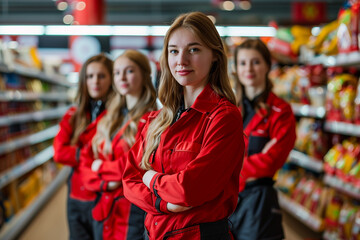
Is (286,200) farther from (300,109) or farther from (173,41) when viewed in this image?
(173,41)

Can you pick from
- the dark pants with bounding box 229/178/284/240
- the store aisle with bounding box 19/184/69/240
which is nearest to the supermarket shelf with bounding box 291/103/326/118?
the dark pants with bounding box 229/178/284/240

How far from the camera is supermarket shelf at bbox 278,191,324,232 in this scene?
12.4 ft

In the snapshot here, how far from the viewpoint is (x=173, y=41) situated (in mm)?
1530

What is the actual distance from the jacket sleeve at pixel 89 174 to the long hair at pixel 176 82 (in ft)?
2.68

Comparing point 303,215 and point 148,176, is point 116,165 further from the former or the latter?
point 303,215

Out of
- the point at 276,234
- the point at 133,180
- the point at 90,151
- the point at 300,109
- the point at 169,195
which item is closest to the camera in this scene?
the point at 169,195

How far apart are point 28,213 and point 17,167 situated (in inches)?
22.8

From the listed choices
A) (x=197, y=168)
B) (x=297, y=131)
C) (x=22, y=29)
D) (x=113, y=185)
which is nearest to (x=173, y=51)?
(x=197, y=168)

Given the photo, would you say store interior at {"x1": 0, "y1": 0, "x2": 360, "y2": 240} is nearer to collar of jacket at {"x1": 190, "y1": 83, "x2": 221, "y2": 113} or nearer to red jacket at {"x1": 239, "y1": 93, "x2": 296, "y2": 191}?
collar of jacket at {"x1": 190, "y1": 83, "x2": 221, "y2": 113}

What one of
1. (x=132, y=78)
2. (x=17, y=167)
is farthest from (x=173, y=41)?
(x=17, y=167)

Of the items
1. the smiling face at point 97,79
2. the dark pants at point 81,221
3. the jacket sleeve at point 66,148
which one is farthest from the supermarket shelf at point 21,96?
the dark pants at point 81,221

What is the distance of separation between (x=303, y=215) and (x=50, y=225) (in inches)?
120

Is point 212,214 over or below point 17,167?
over

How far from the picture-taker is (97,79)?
107 inches
